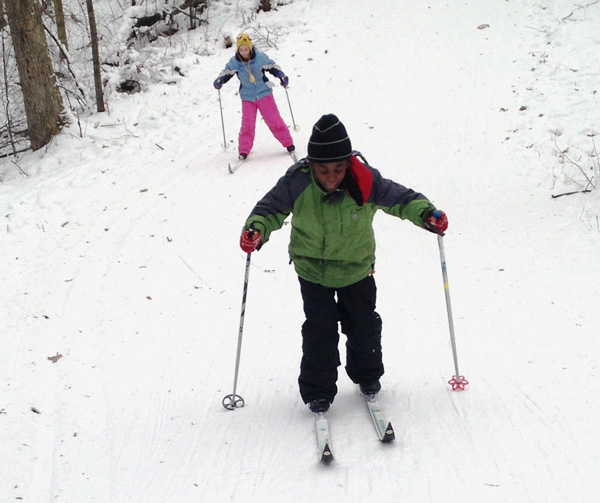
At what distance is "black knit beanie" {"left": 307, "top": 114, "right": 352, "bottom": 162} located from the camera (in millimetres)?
3283

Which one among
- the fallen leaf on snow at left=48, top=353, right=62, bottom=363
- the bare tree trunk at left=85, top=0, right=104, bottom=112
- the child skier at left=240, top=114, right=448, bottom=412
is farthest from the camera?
the bare tree trunk at left=85, top=0, right=104, bottom=112

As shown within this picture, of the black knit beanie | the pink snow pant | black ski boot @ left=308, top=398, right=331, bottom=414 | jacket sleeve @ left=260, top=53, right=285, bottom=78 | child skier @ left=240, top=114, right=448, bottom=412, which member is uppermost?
the black knit beanie

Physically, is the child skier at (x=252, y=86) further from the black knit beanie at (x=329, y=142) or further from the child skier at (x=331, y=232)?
the black knit beanie at (x=329, y=142)

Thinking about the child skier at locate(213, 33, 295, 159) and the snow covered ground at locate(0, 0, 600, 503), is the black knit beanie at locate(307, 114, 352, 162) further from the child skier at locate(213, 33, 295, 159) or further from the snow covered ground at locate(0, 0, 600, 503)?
the child skier at locate(213, 33, 295, 159)

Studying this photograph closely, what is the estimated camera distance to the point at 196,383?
4.48m

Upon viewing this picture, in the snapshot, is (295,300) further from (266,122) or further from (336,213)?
(266,122)

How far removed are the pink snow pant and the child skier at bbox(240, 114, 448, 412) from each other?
5.37 meters

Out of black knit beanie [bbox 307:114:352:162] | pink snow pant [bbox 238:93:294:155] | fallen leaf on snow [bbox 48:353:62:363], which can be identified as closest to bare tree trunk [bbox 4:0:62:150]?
pink snow pant [bbox 238:93:294:155]

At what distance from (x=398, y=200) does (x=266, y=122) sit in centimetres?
561

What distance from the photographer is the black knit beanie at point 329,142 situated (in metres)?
3.28

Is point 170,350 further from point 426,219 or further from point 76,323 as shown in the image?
point 426,219

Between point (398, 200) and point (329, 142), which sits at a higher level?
point (329, 142)

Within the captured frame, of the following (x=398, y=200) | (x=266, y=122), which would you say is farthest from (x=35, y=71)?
(x=398, y=200)

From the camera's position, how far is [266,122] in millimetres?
8852
